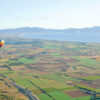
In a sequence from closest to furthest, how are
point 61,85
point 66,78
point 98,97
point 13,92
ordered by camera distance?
1. point 98,97
2. point 13,92
3. point 61,85
4. point 66,78

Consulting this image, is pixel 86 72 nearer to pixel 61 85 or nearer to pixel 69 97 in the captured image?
pixel 61 85

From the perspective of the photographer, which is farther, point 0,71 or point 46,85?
point 0,71

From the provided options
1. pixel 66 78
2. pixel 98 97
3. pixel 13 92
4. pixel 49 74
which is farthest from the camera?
pixel 49 74

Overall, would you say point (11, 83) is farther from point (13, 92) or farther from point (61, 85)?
point (61, 85)

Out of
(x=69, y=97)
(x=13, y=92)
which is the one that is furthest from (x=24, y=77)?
(x=69, y=97)

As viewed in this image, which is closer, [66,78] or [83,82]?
[83,82]

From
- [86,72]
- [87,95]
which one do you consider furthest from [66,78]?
[87,95]

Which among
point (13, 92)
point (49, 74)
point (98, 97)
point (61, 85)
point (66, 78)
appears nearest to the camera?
point (98, 97)

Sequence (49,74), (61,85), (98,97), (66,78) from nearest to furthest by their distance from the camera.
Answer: (98,97), (61,85), (66,78), (49,74)
